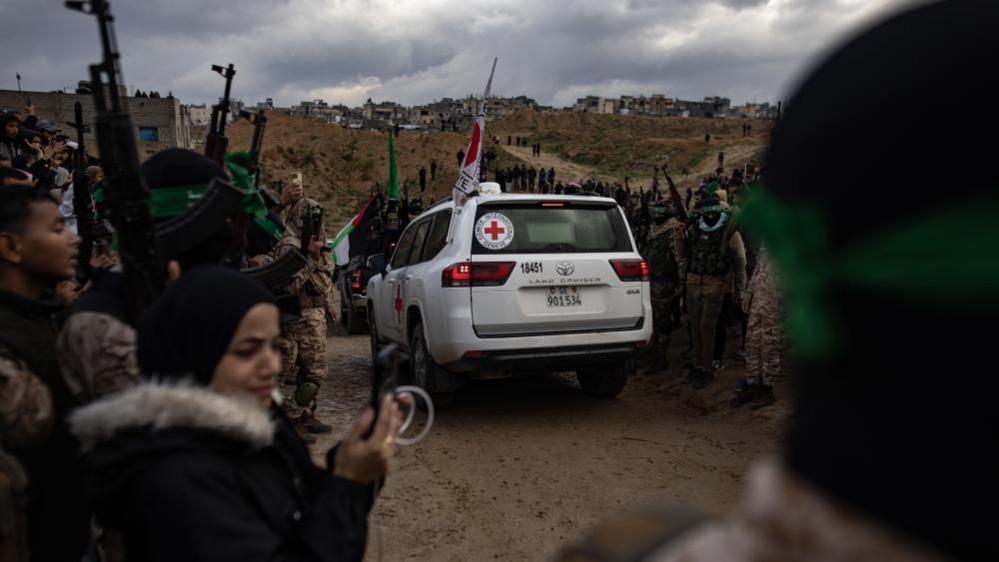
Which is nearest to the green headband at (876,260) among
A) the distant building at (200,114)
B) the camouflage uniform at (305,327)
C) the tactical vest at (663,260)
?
the camouflage uniform at (305,327)

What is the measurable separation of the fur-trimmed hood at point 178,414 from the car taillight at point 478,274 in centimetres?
393

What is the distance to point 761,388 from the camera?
6320 mm

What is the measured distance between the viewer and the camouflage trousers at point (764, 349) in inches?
241

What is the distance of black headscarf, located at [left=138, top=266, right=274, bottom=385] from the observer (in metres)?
1.56

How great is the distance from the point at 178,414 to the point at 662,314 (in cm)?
715

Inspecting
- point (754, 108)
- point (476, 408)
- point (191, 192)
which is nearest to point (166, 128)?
point (476, 408)

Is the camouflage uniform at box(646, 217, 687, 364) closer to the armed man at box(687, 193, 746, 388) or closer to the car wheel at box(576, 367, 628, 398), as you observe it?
the armed man at box(687, 193, 746, 388)

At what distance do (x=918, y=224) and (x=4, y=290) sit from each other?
261 cm

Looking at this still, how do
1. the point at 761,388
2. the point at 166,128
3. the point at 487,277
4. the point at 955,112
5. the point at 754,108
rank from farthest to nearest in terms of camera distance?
the point at 754,108
the point at 166,128
the point at 761,388
the point at 487,277
the point at 955,112

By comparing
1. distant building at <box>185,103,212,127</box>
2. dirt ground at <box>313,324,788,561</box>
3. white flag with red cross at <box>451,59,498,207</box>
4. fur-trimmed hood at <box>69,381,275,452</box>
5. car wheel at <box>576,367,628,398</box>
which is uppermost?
distant building at <box>185,103,212,127</box>

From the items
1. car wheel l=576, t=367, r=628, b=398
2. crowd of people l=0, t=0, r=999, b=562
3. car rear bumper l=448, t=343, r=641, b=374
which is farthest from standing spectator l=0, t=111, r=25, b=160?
car wheel l=576, t=367, r=628, b=398

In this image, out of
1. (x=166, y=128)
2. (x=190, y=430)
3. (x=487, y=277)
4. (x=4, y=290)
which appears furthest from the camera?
(x=166, y=128)

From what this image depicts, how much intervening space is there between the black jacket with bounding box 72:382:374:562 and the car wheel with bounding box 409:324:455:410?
432 centimetres

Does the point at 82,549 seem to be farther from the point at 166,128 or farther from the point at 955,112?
the point at 166,128
